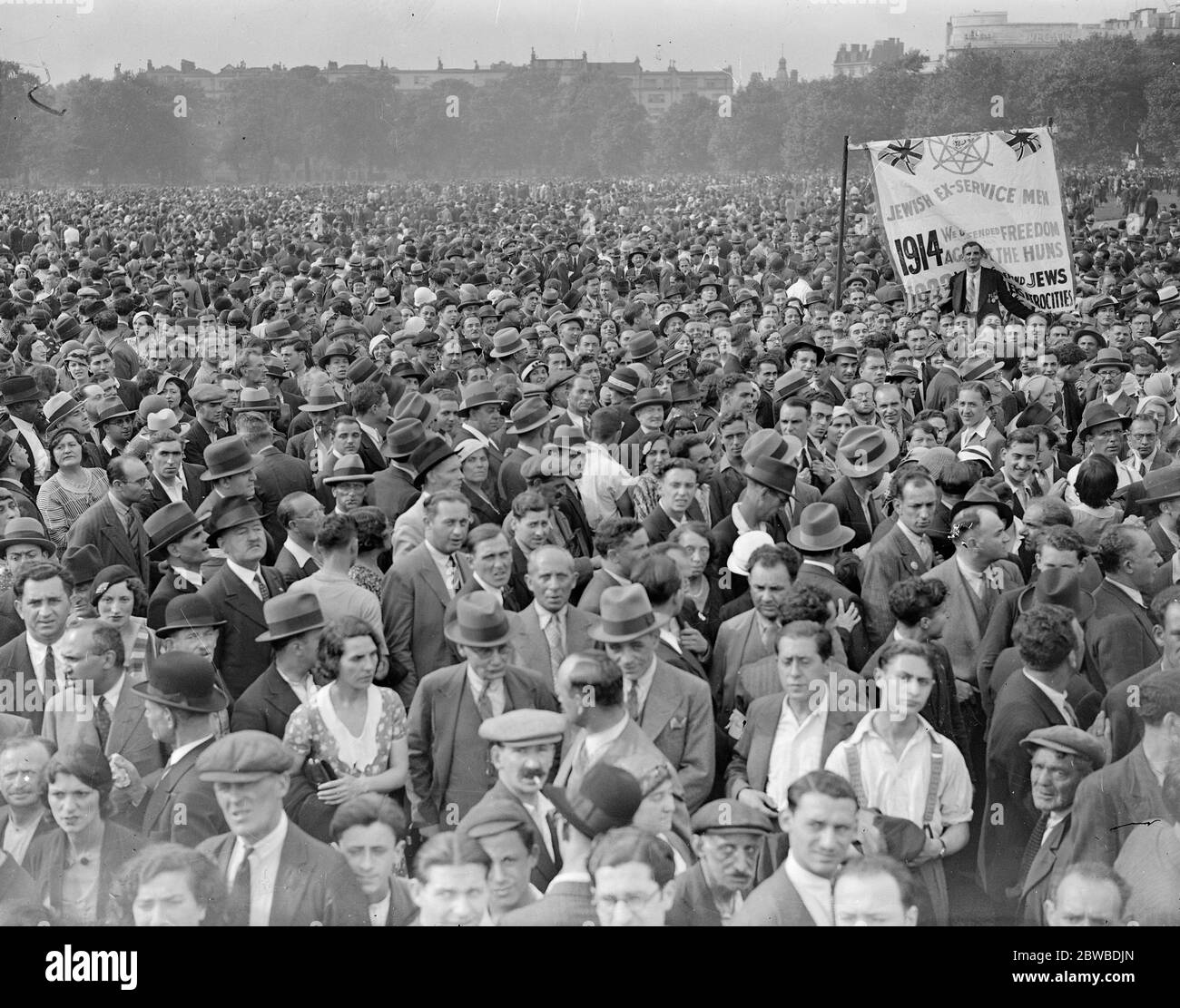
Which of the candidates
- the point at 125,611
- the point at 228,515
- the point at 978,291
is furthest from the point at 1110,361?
the point at 125,611

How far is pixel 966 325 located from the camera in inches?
539

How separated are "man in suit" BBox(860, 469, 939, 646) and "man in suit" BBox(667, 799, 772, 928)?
7.08ft

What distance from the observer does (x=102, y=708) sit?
575 cm

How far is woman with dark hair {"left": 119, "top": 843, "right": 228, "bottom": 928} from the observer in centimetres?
429

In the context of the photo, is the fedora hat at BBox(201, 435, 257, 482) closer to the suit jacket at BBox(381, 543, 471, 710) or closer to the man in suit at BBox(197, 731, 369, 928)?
the suit jacket at BBox(381, 543, 471, 710)

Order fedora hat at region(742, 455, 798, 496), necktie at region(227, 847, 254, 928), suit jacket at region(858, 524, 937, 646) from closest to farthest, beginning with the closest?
necktie at region(227, 847, 254, 928)
suit jacket at region(858, 524, 937, 646)
fedora hat at region(742, 455, 798, 496)

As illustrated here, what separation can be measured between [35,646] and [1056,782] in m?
3.89

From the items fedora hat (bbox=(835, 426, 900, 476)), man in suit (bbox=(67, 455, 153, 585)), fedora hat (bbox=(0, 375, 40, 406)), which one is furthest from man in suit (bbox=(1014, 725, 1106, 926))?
fedora hat (bbox=(0, 375, 40, 406))

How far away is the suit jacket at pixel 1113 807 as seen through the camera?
16.4ft

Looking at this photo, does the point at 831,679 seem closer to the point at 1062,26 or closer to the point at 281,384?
the point at 281,384

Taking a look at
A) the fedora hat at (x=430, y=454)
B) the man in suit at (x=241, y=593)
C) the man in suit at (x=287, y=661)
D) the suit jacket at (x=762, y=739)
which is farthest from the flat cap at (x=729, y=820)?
the fedora hat at (x=430, y=454)

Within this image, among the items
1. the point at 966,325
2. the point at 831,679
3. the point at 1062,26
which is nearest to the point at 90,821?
the point at 831,679

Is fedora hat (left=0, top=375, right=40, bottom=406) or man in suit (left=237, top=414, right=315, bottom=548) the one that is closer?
man in suit (left=237, top=414, right=315, bottom=548)

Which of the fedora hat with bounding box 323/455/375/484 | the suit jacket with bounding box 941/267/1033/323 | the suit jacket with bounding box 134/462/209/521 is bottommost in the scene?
the suit jacket with bounding box 134/462/209/521
